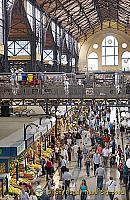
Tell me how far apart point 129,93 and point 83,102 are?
301 cm

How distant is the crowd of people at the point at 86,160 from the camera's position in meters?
17.3

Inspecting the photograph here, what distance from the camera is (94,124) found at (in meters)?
35.4

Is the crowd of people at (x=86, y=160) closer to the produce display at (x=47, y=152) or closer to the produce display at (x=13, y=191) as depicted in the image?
the produce display at (x=47, y=152)

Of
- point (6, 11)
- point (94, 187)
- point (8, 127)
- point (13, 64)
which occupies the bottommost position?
point (94, 187)

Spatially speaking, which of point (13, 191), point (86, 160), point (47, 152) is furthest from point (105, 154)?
point (13, 191)

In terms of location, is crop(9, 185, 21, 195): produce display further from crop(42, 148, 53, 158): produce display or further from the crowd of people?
crop(42, 148, 53, 158): produce display

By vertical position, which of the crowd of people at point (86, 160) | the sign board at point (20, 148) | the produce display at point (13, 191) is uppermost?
the sign board at point (20, 148)

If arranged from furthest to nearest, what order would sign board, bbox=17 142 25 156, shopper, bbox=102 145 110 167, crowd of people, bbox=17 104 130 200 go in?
1. shopper, bbox=102 145 110 167
2. crowd of people, bbox=17 104 130 200
3. sign board, bbox=17 142 25 156

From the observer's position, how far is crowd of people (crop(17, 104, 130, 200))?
17328 mm

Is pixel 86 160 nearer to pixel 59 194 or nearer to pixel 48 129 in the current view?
pixel 48 129

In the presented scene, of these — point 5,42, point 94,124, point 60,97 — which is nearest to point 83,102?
point 60,97

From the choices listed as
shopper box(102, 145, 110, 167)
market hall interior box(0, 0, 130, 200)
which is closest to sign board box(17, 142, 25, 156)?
market hall interior box(0, 0, 130, 200)

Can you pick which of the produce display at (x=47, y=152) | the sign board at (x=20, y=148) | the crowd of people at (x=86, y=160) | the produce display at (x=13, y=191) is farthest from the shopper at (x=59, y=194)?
the produce display at (x=47, y=152)

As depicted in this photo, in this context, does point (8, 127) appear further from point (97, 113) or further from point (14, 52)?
point (97, 113)
